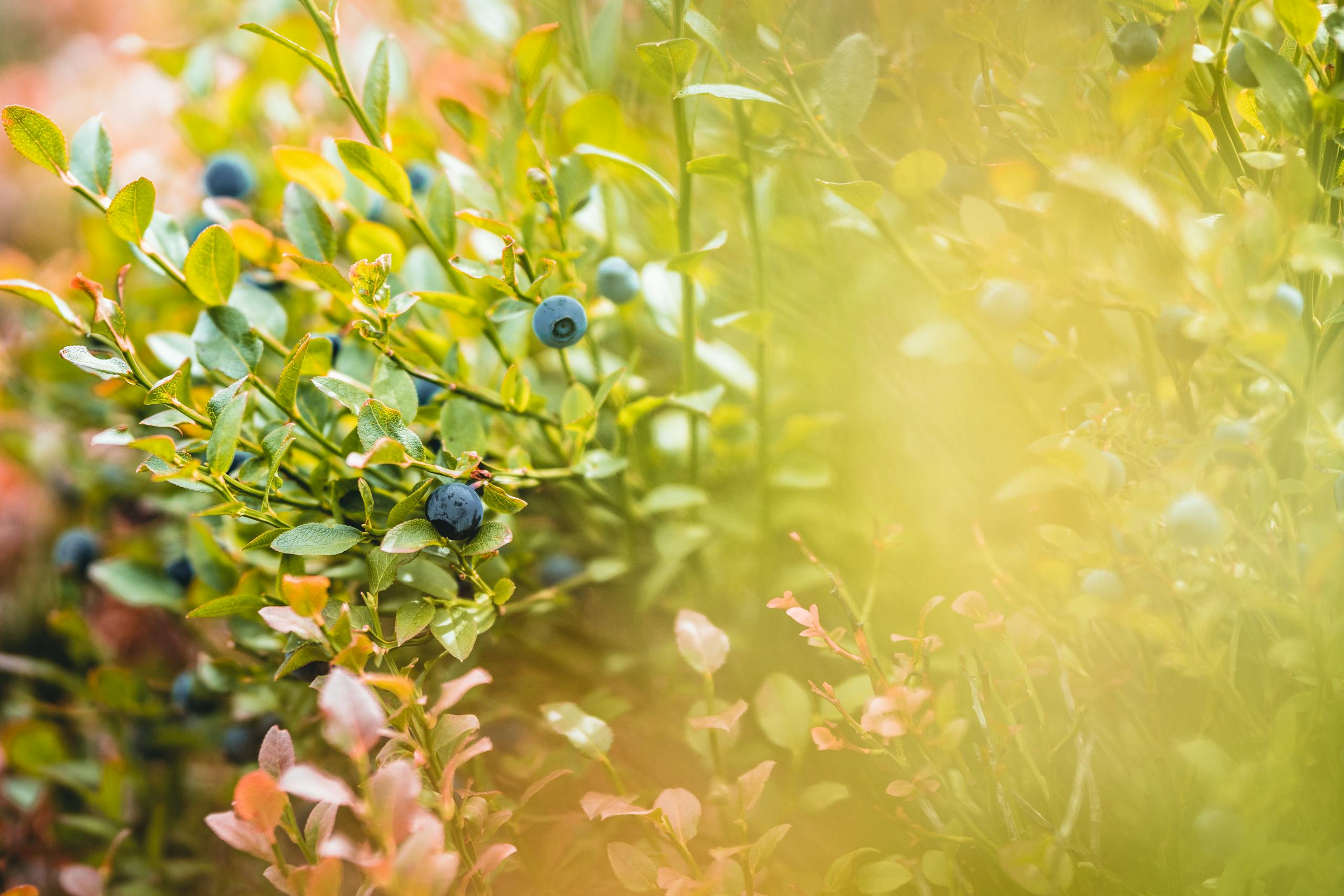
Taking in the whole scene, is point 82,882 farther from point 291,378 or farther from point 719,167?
point 719,167

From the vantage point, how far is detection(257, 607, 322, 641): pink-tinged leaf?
1.25 ft

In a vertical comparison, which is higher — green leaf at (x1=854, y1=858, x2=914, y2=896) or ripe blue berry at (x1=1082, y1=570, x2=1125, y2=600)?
ripe blue berry at (x1=1082, y1=570, x2=1125, y2=600)

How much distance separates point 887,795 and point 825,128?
43 centimetres

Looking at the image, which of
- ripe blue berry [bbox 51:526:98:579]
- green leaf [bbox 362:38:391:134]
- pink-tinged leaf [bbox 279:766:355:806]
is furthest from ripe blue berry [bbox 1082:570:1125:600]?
ripe blue berry [bbox 51:526:98:579]

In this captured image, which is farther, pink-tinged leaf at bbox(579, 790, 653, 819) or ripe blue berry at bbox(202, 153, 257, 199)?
ripe blue berry at bbox(202, 153, 257, 199)

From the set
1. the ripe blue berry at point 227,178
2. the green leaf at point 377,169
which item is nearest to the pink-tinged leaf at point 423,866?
the green leaf at point 377,169

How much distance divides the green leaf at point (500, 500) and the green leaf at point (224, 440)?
0.12 metres

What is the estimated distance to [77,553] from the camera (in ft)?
2.57

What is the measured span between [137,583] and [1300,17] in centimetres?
80

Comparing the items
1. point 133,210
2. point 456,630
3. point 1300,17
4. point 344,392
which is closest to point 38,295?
point 133,210

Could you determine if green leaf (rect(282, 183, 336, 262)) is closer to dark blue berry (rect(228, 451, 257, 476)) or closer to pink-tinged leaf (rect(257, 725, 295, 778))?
dark blue berry (rect(228, 451, 257, 476))

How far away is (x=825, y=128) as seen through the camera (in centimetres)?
50

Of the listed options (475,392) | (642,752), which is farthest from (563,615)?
(475,392)

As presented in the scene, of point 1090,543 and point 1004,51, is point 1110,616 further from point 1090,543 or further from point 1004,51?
point 1004,51
